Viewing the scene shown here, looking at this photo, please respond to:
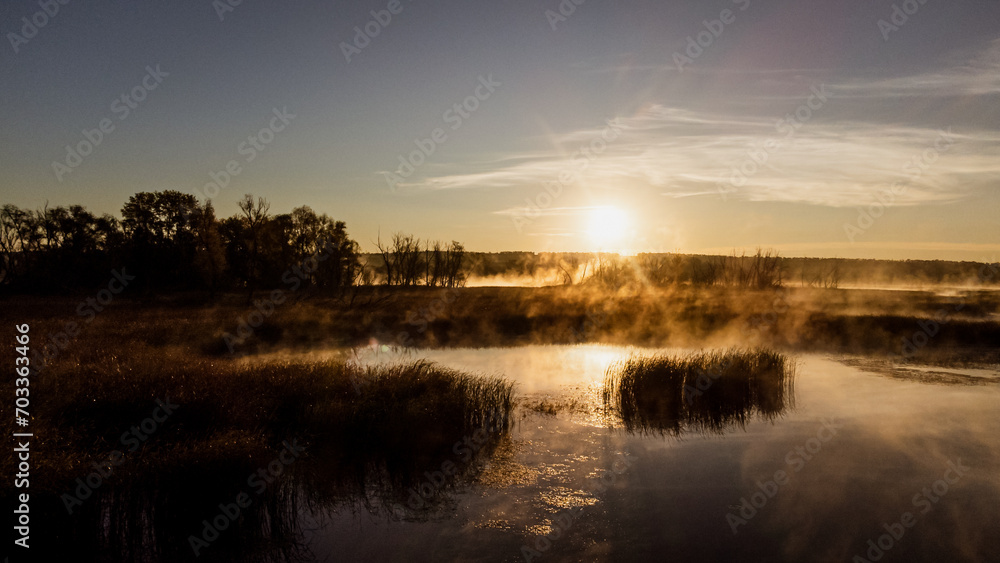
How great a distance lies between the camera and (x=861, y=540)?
834 centimetres

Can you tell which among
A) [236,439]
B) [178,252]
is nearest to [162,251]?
[178,252]

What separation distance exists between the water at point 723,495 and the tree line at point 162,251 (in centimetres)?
3705

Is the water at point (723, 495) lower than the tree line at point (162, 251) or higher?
lower

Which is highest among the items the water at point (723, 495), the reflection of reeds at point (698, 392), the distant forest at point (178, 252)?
the distant forest at point (178, 252)

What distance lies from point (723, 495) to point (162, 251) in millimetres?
49064

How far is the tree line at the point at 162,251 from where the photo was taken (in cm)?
Answer: 4594

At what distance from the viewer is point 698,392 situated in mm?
15961

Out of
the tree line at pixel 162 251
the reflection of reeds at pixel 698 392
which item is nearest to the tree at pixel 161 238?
the tree line at pixel 162 251

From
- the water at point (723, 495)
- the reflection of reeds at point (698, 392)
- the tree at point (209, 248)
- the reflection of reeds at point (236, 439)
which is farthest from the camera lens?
the tree at point (209, 248)

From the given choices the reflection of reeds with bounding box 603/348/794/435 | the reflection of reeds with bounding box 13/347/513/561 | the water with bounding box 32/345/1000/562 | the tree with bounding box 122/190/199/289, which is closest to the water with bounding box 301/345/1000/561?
the water with bounding box 32/345/1000/562

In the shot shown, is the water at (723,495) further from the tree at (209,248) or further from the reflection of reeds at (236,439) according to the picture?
the tree at (209,248)

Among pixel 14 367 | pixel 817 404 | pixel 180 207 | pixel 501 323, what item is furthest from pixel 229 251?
pixel 817 404

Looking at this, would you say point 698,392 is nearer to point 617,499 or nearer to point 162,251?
point 617,499

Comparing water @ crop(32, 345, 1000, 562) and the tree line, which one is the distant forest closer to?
the tree line
